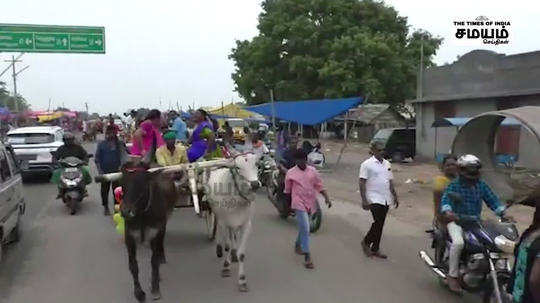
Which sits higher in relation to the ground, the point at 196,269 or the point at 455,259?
the point at 455,259

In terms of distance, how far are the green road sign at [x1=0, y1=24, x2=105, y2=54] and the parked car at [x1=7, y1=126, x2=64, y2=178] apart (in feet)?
33.5

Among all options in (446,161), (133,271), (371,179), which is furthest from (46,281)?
(446,161)

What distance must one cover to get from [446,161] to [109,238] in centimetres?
546

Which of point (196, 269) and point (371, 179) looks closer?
point (196, 269)

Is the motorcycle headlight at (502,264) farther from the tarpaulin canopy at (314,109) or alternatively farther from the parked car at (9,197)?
the tarpaulin canopy at (314,109)

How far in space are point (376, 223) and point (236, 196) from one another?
2280 mm

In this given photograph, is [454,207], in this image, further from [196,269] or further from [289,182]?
[196,269]

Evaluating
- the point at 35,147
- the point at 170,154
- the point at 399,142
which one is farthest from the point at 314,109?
the point at 170,154

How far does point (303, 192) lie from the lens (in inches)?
311

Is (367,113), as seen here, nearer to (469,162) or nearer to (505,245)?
(469,162)

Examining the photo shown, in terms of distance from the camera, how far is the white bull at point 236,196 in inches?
274

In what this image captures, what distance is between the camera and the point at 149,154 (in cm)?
913

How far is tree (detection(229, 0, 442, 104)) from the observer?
1403 inches

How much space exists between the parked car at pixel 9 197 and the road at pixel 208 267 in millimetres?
373
